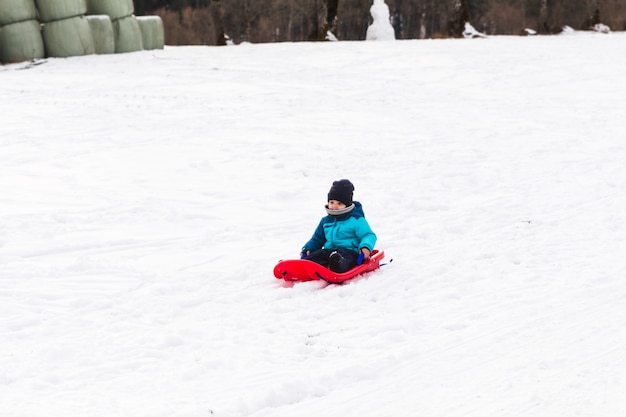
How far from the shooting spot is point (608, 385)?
4039mm

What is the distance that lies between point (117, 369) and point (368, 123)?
919cm

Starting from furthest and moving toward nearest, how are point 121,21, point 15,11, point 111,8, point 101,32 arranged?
1. point 121,21
2. point 111,8
3. point 101,32
4. point 15,11

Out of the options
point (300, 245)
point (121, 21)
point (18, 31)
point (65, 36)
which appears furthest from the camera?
point (121, 21)

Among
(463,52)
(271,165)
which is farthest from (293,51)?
(271,165)

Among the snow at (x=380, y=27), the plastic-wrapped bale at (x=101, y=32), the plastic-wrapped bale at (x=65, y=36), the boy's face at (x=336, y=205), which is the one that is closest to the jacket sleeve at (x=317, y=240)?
Result: the boy's face at (x=336, y=205)

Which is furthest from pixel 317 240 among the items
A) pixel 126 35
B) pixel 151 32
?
pixel 151 32

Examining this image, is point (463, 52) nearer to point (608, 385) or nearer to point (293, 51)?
point (293, 51)

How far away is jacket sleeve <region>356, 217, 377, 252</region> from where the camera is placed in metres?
6.16

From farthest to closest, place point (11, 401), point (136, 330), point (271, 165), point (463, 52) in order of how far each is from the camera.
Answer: point (463, 52) → point (271, 165) → point (136, 330) → point (11, 401)

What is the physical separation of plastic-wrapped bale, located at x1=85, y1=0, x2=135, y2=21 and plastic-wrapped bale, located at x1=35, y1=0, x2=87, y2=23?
1313 mm

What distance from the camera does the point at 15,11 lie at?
17.4 meters

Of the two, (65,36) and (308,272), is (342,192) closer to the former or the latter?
(308,272)

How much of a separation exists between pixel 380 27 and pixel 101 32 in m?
10.7

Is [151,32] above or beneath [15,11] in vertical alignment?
beneath
